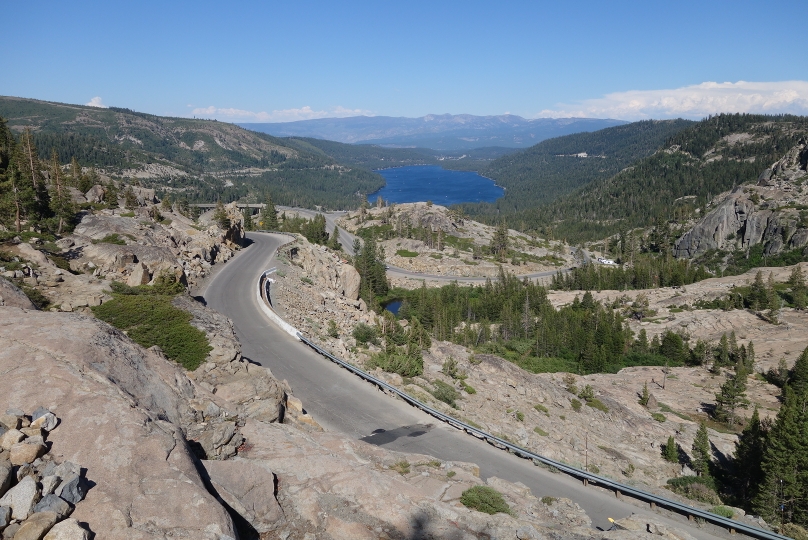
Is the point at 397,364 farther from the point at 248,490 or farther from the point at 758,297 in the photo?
the point at 758,297

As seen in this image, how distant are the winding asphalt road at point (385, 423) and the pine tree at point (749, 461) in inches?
674

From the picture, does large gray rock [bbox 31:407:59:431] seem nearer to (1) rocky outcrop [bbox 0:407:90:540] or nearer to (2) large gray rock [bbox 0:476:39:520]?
(1) rocky outcrop [bbox 0:407:90:540]

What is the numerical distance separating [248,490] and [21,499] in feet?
13.1

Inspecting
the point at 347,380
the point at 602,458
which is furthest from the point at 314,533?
the point at 602,458

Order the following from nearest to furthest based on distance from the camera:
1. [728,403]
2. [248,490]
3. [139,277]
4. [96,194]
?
[248,490], [139,277], [728,403], [96,194]

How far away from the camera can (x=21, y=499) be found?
6746 millimetres

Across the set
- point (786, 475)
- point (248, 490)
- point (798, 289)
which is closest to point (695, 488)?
point (786, 475)

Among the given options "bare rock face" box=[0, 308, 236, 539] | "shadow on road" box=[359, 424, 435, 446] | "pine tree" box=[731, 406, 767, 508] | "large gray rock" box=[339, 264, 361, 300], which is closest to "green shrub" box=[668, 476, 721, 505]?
"pine tree" box=[731, 406, 767, 508]

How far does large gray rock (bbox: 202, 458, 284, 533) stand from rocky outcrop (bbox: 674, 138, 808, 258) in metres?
143

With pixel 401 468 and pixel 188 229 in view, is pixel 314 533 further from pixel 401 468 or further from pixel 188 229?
pixel 188 229

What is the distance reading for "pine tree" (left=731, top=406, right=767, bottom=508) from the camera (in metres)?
27.7

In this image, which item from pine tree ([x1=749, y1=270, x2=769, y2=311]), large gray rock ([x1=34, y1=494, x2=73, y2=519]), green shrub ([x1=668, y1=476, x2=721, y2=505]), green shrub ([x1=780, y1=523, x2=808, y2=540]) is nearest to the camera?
large gray rock ([x1=34, y1=494, x2=73, y2=519])

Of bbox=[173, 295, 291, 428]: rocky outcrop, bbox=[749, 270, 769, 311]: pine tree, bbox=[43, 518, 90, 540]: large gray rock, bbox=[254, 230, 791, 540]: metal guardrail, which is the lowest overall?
bbox=[749, 270, 769, 311]: pine tree

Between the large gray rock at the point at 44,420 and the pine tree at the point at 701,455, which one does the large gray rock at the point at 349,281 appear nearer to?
the pine tree at the point at 701,455
